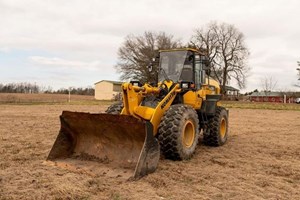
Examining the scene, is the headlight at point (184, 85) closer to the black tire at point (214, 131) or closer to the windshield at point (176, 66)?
the windshield at point (176, 66)

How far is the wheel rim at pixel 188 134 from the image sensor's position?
6.87 metres

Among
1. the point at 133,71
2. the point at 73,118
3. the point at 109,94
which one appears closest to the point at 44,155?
the point at 73,118

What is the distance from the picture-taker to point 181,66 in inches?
318

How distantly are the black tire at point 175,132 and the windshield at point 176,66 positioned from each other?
1.48 m

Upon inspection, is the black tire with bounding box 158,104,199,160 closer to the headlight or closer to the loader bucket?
the loader bucket

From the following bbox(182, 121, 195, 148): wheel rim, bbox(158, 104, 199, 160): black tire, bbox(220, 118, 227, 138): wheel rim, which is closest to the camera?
bbox(158, 104, 199, 160): black tire

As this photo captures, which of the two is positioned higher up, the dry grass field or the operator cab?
the operator cab

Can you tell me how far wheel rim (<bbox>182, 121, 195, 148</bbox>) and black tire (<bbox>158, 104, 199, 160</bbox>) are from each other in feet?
0.09

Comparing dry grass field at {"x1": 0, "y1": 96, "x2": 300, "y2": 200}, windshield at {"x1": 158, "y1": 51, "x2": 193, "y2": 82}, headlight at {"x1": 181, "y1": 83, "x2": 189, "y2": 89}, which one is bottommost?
dry grass field at {"x1": 0, "y1": 96, "x2": 300, "y2": 200}

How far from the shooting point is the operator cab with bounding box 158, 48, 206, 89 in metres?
8.07

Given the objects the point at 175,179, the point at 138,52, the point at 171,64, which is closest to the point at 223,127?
the point at 171,64

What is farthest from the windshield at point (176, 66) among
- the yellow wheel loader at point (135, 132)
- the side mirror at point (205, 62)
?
the side mirror at point (205, 62)

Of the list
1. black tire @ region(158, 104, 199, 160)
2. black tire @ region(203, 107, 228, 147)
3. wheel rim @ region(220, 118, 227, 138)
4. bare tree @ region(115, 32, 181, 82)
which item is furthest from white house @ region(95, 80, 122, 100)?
black tire @ region(158, 104, 199, 160)

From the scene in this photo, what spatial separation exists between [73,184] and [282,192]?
3.06 meters
